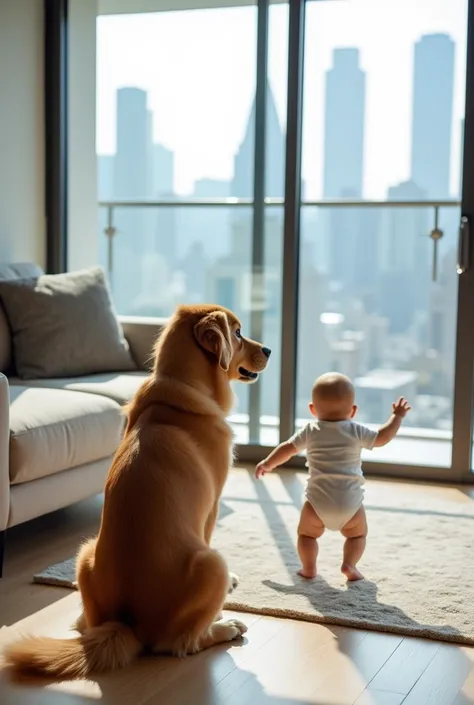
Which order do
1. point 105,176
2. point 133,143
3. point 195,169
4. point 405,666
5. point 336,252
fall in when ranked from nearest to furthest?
point 405,666, point 336,252, point 195,169, point 133,143, point 105,176

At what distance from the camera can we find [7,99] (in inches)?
171

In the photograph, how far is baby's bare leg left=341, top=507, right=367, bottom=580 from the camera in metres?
2.75

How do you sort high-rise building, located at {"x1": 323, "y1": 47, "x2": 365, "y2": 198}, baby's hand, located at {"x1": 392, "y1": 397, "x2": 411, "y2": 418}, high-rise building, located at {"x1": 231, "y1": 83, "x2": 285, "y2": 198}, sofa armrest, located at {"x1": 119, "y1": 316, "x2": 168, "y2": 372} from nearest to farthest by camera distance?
baby's hand, located at {"x1": 392, "y1": 397, "x2": 411, "y2": 418}
sofa armrest, located at {"x1": 119, "y1": 316, "x2": 168, "y2": 372}
high-rise building, located at {"x1": 323, "y1": 47, "x2": 365, "y2": 198}
high-rise building, located at {"x1": 231, "y1": 83, "x2": 285, "y2": 198}

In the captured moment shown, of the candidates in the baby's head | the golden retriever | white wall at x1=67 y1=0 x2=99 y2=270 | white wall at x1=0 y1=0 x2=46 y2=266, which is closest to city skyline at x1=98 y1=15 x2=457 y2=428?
white wall at x1=67 y1=0 x2=99 y2=270

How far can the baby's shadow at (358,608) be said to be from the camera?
2.39 m

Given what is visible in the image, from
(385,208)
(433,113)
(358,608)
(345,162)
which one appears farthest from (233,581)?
(433,113)

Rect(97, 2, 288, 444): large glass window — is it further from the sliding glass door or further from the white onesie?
the white onesie

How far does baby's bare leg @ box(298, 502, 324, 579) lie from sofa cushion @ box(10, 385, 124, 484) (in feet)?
2.65

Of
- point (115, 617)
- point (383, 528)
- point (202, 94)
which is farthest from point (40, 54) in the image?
point (115, 617)

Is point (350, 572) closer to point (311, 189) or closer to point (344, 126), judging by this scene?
point (311, 189)

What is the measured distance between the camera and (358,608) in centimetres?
253

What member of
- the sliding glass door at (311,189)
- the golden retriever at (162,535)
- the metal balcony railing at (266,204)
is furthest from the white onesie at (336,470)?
the metal balcony railing at (266,204)

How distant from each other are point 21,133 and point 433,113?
1.89 meters

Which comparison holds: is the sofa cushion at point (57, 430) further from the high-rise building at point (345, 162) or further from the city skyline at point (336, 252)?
the high-rise building at point (345, 162)
